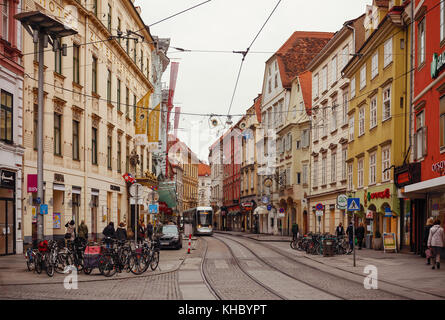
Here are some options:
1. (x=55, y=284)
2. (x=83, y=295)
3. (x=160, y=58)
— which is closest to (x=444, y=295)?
(x=83, y=295)

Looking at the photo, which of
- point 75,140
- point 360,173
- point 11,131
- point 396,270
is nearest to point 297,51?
point 360,173

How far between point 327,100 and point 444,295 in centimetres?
3220

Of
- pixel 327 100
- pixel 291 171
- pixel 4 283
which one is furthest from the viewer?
pixel 291 171

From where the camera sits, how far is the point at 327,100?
147 feet

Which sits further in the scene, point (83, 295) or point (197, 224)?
point (197, 224)

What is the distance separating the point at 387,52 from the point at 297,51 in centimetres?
3164

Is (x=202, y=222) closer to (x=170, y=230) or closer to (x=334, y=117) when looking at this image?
(x=334, y=117)

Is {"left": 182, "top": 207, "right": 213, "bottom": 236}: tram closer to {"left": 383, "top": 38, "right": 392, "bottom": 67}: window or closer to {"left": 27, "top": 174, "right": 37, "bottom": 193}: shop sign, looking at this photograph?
{"left": 383, "top": 38, "right": 392, "bottom": 67}: window

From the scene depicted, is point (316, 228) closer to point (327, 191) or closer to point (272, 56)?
point (327, 191)

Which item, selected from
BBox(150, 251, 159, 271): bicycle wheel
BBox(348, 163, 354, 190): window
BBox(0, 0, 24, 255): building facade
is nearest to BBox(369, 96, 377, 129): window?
BBox(348, 163, 354, 190): window

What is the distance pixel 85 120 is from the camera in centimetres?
3158

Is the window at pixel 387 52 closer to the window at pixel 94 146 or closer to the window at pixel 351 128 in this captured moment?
the window at pixel 351 128

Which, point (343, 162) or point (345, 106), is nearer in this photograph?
point (345, 106)

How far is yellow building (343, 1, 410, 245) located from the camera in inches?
1159
